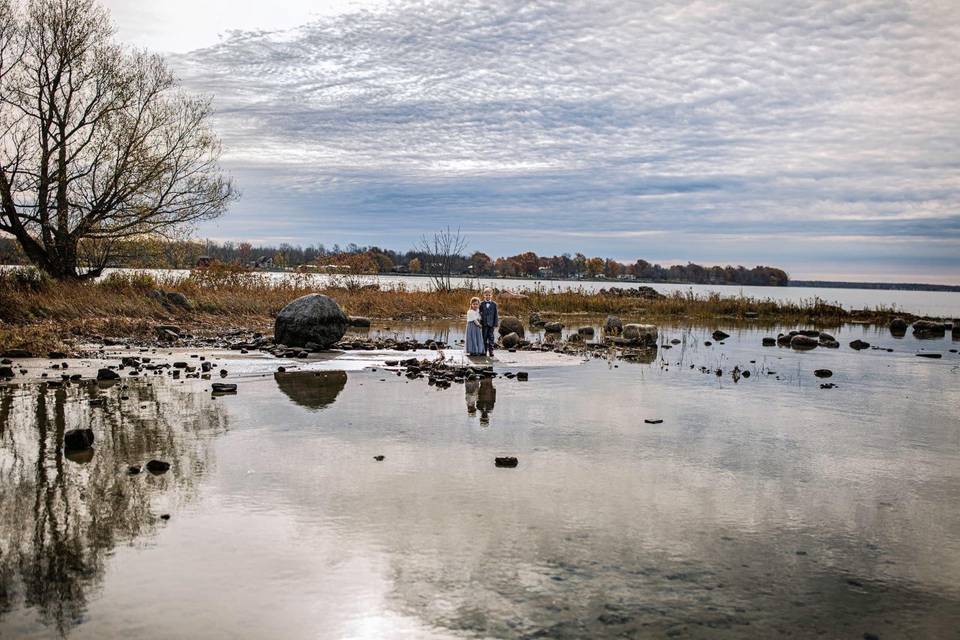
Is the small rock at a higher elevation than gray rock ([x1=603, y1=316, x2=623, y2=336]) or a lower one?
lower

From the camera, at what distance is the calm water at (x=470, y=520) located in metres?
4.42

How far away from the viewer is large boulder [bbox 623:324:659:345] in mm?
24844

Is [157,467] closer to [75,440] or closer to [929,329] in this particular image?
[75,440]

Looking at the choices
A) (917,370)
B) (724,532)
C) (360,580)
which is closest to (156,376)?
(360,580)

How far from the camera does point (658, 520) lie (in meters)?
6.25

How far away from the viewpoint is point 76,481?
687 centimetres

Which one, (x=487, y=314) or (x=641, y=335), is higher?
(x=487, y=314)

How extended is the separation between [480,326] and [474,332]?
9.6 inches

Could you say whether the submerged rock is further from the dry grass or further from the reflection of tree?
the dry grass

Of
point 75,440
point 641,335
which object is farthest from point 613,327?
point 75,440

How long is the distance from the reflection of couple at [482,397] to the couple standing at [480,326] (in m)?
4.25

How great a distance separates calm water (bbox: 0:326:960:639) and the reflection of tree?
0.09 ft

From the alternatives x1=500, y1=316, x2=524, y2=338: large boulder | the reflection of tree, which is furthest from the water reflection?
x1=500, y1=316, x2=524, y2=338: large boulder

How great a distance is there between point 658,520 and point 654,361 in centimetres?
1359
